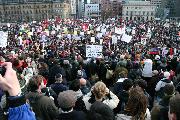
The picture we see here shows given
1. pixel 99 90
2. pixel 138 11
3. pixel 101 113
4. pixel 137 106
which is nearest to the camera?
pixel 137 106

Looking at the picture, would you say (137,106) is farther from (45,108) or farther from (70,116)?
(45,108)

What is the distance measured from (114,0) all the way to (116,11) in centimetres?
765

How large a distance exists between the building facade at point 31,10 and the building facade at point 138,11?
88.3 feet

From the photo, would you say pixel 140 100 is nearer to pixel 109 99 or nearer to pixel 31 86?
pixel 109 99

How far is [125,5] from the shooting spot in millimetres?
152500

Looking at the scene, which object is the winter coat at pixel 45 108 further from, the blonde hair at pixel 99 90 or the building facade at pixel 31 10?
the building facade at pixel 31 10

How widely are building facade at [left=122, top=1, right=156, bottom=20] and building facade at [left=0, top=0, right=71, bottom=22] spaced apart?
26.9 metres

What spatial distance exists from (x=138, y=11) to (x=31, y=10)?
45284 millimetres

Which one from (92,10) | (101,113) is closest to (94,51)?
(101,113)

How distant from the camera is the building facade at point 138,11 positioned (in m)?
152

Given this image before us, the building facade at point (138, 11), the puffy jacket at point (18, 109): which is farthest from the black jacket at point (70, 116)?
the building facade at point (138, 11)

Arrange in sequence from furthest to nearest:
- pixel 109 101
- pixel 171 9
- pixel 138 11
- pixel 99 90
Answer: pixel 138 11
pixel 171 9
pixel 109 101
pixel 99 90

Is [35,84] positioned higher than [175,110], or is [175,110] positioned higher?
[175,110]

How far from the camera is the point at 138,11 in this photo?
154m
